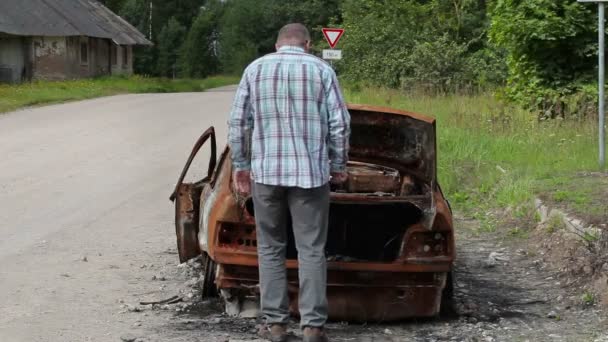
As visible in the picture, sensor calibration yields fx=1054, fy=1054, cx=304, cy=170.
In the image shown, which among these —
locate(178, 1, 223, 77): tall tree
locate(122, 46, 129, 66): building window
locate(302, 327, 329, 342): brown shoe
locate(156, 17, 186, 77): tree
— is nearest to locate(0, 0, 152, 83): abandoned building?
locate(122, 46, 129, 66): building window

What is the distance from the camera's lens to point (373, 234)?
7.12 m

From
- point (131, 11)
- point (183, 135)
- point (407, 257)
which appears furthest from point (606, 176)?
point (131, 11)

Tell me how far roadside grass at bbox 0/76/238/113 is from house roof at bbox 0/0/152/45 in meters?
2.80

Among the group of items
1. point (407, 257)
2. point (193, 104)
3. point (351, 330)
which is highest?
point (407, 257)

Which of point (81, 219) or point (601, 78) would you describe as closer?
point (81, 219)

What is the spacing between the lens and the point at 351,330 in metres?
6.61

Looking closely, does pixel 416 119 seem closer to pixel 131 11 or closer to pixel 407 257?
pixel 407 257

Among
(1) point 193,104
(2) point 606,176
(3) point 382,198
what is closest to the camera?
(3) point 382,198

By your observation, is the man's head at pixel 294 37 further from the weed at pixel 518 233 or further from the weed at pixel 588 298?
the weed at pixel 518 233

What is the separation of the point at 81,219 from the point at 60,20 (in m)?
41.4

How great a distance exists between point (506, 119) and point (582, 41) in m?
2.28

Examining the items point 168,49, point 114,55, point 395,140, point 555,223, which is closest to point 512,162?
point 555,223

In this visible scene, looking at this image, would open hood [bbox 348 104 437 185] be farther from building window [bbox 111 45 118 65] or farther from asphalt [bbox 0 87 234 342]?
building window [bbox 111 45 118 65]

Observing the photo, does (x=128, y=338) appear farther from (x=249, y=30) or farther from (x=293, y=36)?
(x=249, y=30)
